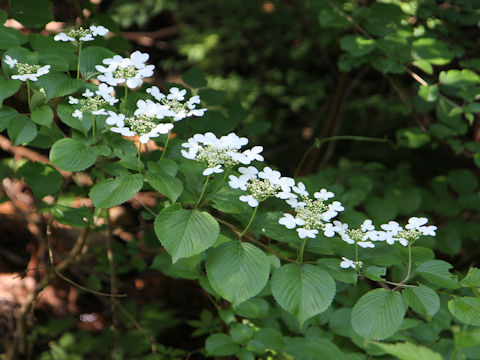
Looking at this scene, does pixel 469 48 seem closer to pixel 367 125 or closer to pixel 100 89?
pixel 367 125

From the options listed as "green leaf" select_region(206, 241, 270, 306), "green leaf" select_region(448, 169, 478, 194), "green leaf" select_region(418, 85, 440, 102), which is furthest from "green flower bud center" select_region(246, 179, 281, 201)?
"green leaf" select_region(448, 169, 478, 194)

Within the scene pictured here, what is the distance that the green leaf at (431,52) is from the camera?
1.67 metres

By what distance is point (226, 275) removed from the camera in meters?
0.87

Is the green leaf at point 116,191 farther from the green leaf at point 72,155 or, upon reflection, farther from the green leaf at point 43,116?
the green leaf at point 43,116

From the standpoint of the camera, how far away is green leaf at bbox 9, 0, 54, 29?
137 cm

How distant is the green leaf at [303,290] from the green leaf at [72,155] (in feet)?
1.42

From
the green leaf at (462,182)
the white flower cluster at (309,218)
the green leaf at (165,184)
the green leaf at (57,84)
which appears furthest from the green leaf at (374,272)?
the green leaf at (462,182)

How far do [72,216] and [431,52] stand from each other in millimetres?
1311

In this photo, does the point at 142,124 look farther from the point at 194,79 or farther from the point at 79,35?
the point at 194,79

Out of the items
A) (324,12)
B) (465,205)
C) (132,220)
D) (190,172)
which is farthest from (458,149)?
(132,220)

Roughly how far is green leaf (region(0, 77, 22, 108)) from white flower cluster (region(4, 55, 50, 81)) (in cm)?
2

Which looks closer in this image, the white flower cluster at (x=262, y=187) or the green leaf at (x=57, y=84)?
the white flower cluster at (x=262, y=187)

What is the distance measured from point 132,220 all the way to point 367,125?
1631 millimetres

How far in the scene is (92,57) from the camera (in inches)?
43.4
